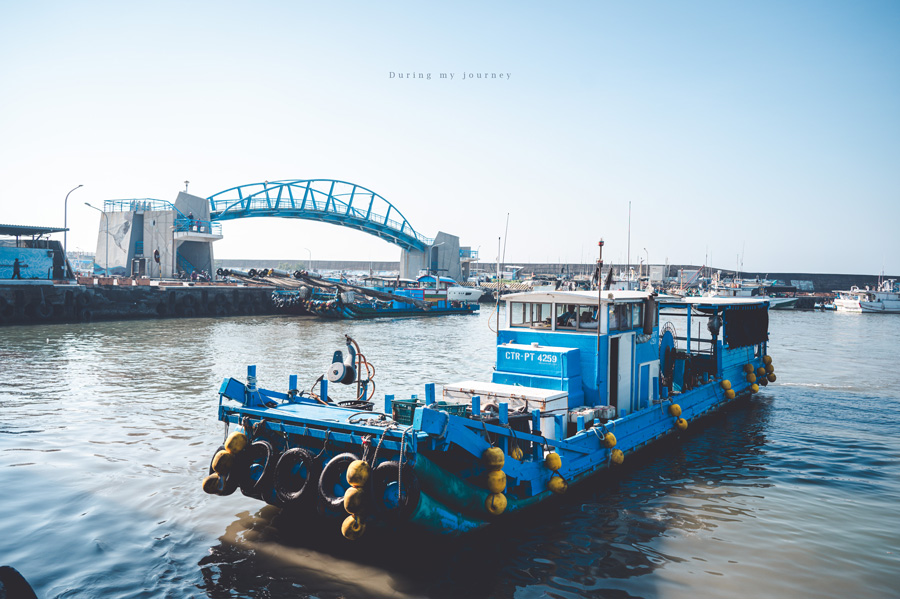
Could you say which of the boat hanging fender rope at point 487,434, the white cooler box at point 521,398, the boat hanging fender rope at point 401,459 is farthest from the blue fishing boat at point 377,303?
the boat hanging fender rope at point 401,459

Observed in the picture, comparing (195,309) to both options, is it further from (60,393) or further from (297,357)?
(60,393)

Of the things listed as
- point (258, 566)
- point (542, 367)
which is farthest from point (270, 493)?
point (542, 367)

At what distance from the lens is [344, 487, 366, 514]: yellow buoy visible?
7.07 meters

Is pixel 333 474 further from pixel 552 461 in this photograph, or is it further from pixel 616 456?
pixel 616 456

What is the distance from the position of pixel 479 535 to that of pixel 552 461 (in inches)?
60.2

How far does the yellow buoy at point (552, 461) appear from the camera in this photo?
357 inches

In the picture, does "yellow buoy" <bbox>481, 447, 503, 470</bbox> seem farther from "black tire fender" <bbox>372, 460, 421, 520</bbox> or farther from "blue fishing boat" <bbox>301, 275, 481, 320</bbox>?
"blue fishing boat" <bbox>301, 275, 481, 320</bbox>

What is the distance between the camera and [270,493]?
8336 mm

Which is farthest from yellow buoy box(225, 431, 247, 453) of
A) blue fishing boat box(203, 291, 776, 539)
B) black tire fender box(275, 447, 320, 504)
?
black tire fender box(275, 447, 320, 504)

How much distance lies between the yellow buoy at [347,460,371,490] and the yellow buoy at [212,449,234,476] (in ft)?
7.32

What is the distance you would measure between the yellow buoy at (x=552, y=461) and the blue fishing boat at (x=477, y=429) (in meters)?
0.02

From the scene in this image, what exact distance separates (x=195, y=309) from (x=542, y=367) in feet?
142

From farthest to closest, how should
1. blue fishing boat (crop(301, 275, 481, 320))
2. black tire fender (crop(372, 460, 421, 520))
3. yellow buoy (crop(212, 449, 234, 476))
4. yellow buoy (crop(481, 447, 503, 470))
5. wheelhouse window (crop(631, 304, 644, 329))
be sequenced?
1. blue fishing boat (crop(301, 275, 481, 320))
2. wheelhouse window (crop(631, 304, 644, 329))
3. yellow buoy (crop(212, 449, 234, 476))
4. yellow buoy (crop(481, 447, 503, 470))
5. black tire fender (crop(372, 460, 421, 520))

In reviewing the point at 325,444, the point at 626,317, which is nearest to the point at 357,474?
the point at 325,444
